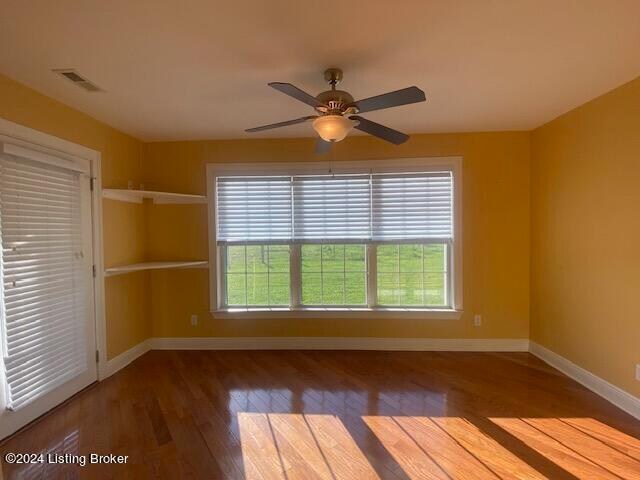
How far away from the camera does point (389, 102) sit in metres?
1.81

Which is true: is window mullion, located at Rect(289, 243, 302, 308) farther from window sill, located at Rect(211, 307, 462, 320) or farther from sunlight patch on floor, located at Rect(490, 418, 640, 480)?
sunlight patch on floor, located at Rect(490, 418, 640, 480)

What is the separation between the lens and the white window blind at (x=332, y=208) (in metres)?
3.66

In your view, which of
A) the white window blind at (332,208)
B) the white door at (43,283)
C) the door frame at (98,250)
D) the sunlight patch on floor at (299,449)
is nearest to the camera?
the sunlight patch on floor at (299,449)

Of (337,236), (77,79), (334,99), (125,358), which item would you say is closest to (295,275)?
(337,236)

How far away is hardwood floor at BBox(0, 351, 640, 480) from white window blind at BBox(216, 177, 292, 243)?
1417 mm

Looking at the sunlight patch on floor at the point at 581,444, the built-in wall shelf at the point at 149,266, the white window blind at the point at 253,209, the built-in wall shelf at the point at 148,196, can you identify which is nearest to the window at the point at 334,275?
the white window blind at the point at 253,209

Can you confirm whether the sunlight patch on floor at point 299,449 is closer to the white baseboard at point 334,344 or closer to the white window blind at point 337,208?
the white baseboard at point 334,344

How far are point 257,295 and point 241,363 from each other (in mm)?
765

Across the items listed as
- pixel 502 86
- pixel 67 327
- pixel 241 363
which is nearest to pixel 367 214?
pixel 502 86

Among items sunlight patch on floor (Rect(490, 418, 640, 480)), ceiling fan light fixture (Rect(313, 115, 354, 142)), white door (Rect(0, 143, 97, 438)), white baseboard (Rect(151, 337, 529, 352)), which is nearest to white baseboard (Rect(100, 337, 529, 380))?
white baseboard (Rect(151, 337, 529, 352))

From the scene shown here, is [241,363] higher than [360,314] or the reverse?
the reverse

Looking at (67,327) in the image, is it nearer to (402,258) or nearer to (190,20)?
(190,20)

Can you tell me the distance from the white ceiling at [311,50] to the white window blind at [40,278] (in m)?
0.72

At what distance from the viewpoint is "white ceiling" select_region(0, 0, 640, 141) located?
1591mm
